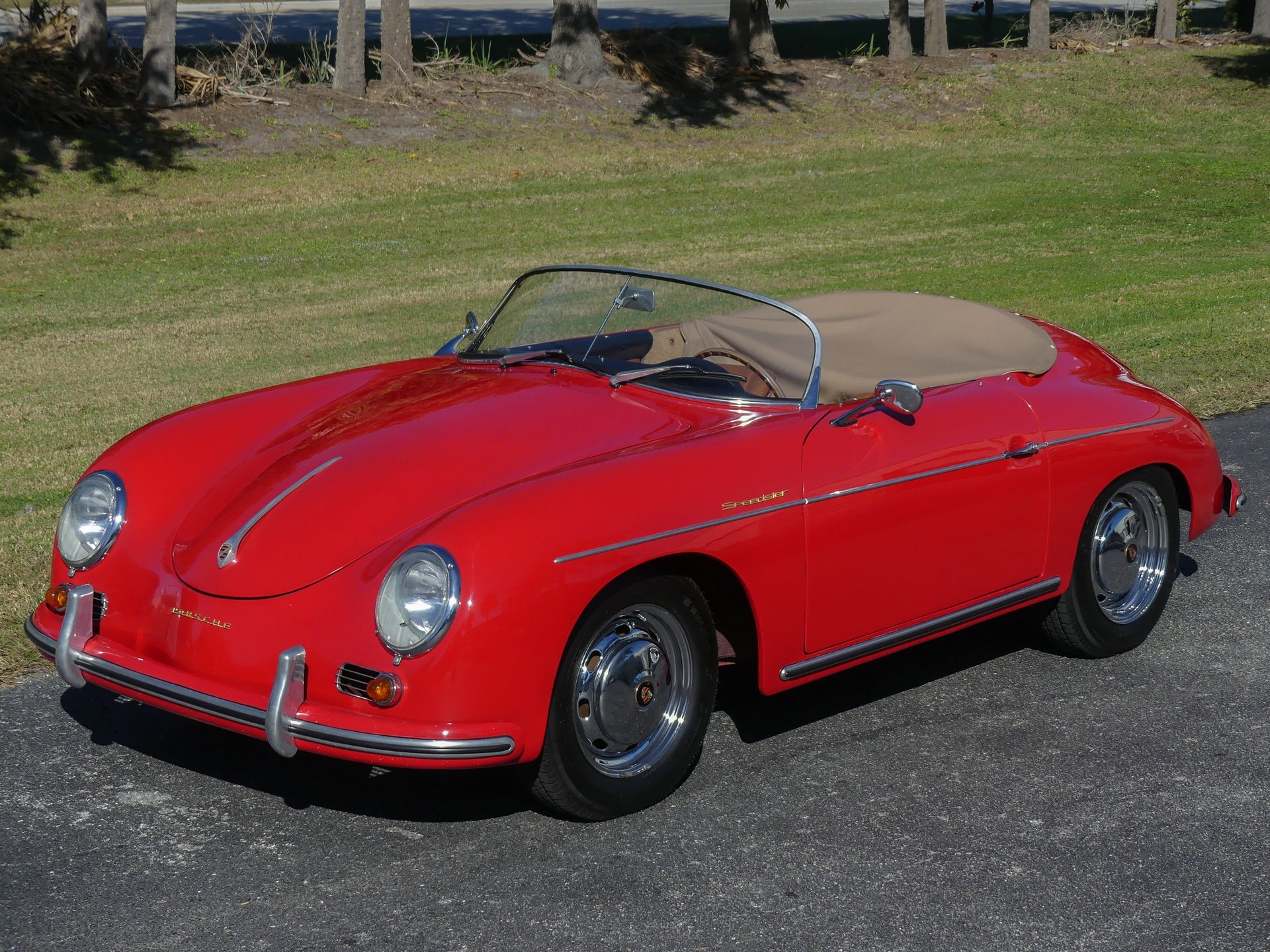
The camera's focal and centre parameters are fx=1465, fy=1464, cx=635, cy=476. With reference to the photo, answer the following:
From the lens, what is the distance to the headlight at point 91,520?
4223 millimetres

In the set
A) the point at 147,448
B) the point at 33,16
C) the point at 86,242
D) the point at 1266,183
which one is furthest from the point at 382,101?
the point at 147,448

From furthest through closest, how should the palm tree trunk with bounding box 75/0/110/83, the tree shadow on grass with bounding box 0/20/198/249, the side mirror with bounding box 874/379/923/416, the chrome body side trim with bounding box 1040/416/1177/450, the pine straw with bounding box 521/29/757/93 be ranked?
the pine straw with bounding box 521/29/757/93, the palm tree trunk with bounding box 75/0/110/83, the tree shadow on grass with bounding box 0/20/198/249, the chrome body side trim with bounding box 1040/416/1177/450, the side mirror with bounding box 874/379/923/416

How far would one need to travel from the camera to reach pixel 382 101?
19.6 m

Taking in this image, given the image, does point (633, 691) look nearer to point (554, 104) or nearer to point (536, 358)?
point (536, 358)

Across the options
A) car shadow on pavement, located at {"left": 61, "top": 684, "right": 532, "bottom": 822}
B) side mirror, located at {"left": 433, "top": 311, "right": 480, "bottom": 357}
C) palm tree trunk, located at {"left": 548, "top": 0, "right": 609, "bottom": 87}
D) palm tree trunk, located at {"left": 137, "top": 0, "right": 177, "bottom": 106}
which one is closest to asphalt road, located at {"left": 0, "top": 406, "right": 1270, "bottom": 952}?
car shadow on pavement, located at {"left": 61, "top": 684, "right": 532, "bottom": 822}

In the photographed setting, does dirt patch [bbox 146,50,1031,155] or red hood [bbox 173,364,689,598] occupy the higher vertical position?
dirt patch [bbox 146,50,1031,155]

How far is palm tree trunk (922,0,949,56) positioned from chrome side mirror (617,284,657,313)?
69.5ft

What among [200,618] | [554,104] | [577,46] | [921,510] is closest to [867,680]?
[921,510]

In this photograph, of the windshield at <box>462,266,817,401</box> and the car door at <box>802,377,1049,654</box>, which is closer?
the car door at <box>802,377,1049,654</box>

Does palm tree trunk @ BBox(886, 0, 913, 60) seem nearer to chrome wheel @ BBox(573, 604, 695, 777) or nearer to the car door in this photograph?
the car door

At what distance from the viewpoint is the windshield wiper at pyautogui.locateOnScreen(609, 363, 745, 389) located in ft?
15.2

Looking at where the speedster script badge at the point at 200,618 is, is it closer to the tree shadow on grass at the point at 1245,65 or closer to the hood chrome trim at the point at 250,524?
the hood chrome trim at the point at 250,524

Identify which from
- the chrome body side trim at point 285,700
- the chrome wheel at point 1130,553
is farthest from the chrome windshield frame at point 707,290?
the chrome body side trim at point 285,700

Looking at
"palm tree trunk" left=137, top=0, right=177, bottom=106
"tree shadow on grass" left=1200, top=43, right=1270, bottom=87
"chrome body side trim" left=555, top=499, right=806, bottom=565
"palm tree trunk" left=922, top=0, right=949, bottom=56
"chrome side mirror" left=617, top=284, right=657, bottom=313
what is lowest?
"chrome body side trim" left=555, top=499, right=806, bottom=565
